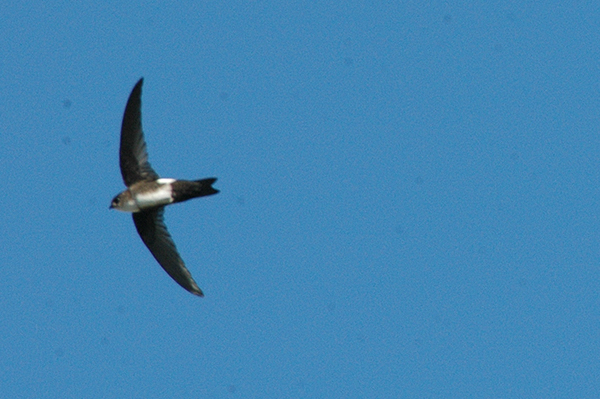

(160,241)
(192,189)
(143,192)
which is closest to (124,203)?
(143,192)

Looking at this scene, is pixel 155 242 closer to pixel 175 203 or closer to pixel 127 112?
pixel 175 203

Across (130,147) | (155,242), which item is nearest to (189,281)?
(155,242)

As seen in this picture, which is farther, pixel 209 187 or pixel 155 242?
pixel 155 242

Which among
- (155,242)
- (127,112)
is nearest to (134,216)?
A: (155,242)

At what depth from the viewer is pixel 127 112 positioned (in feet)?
26.4

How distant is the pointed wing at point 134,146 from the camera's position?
8039 millimetres

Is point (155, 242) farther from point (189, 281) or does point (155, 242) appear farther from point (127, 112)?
Result: point (127, 112)

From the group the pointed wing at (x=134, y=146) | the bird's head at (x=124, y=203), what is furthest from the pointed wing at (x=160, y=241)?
the pointed wing at (x=134, y=146)

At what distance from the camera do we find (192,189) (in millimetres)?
7762

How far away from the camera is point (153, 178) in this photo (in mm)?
8070

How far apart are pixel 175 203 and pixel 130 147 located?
0.51 m

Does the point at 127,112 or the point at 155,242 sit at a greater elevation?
the point at 127,112

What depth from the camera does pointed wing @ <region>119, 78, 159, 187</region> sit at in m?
8.04

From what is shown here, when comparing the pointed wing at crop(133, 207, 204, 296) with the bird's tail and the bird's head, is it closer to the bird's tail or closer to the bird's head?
the bird's head
